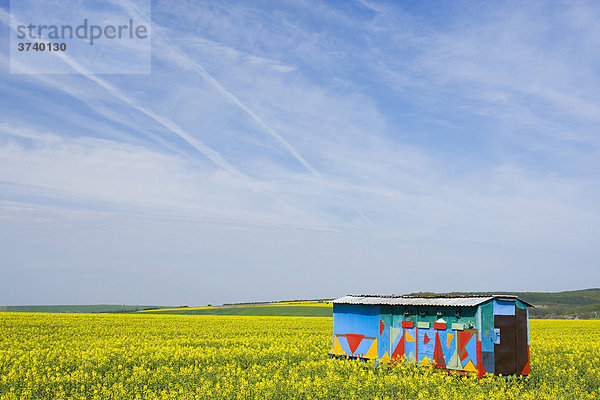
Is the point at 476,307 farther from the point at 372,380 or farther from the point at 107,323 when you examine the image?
the point at 107,323

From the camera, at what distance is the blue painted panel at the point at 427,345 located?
18.5m

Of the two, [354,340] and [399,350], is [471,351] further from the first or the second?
[354,340]

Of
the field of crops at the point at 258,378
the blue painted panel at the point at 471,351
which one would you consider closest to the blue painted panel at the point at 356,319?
the field of crops at the point at 258,378

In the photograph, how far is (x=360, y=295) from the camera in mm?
23016

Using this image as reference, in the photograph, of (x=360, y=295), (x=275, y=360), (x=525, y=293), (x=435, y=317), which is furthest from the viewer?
(x=525, y=293)

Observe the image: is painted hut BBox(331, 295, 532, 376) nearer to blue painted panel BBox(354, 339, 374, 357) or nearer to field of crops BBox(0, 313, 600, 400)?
blue painted panel BBox(354, 339, 374, 357)

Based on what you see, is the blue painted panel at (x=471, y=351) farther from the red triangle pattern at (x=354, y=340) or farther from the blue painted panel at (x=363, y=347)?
the red triangle pattern at (x=354, y=340)

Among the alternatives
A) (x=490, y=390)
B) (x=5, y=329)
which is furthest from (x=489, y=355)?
(x=5, y=329)

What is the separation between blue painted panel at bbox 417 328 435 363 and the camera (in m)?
18.5

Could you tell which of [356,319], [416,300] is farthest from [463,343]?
[356,319]

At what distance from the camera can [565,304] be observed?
95438 millimetres

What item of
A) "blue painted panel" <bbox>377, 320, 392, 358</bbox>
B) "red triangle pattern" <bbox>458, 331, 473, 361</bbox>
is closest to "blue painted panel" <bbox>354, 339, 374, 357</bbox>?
"blue painted panel" <bbox>377, 320, 392, 358</bbox>

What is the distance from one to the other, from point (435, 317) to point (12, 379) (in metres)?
14.4

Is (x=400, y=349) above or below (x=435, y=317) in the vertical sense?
below
